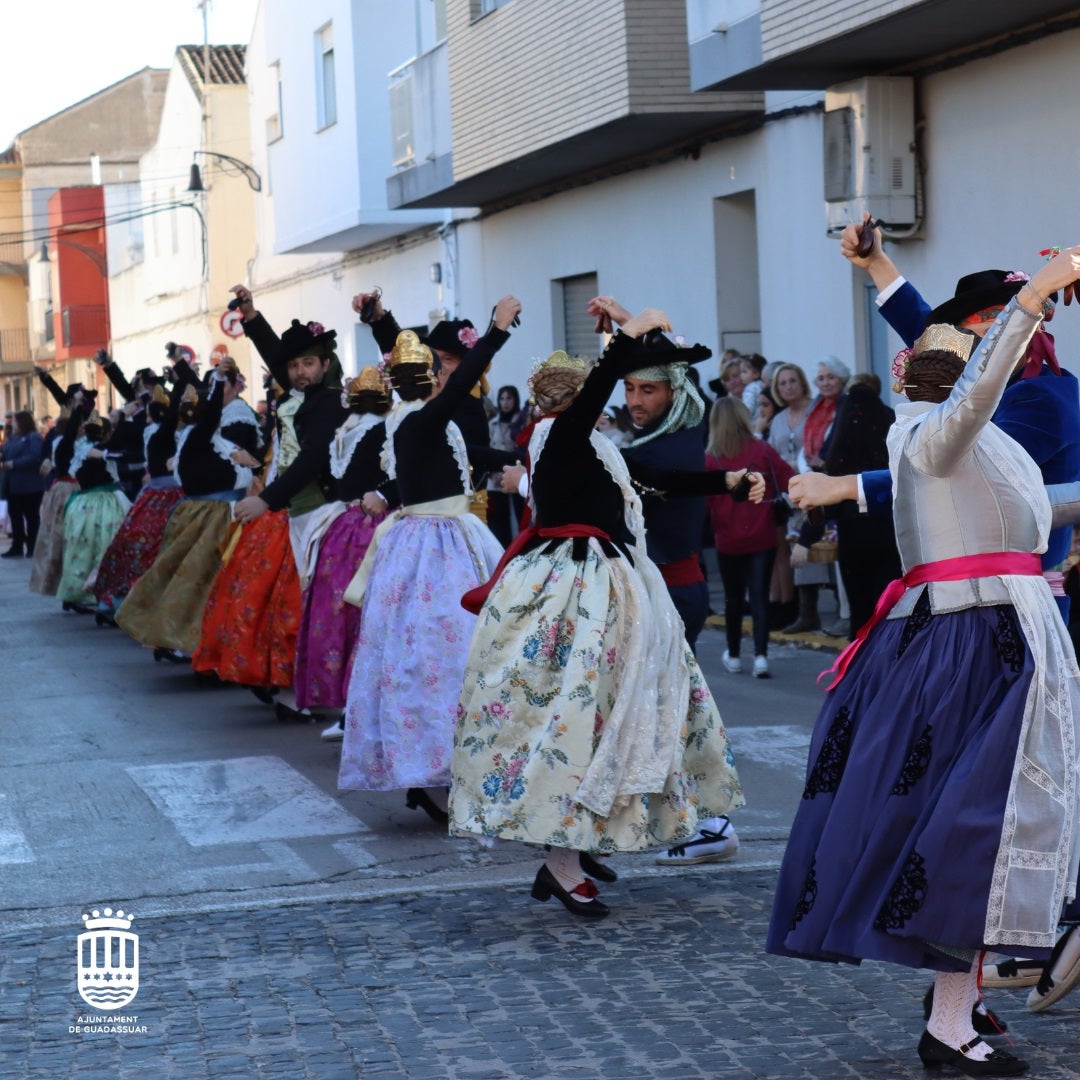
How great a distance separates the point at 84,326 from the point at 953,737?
5720 centimetres

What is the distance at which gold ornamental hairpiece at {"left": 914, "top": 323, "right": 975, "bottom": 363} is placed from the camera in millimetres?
4844

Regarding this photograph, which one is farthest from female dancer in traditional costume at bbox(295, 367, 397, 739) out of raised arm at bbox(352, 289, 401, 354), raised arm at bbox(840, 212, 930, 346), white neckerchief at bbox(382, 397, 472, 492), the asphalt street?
raised arm at bbox(840, 212, 930, 346)

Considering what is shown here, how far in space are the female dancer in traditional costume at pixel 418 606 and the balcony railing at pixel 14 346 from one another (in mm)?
65314

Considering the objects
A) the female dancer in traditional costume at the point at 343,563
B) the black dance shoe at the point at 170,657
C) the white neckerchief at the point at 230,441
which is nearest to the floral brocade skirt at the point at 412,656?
the female dancer in traditional costume at the point at 343,563

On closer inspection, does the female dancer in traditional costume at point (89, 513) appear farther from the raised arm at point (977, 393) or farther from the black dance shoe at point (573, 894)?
the raised arm at point (977, 393)

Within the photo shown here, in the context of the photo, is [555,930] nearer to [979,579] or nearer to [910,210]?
[979,579]

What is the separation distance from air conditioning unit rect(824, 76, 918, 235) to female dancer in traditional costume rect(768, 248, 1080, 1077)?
9229 millimetres

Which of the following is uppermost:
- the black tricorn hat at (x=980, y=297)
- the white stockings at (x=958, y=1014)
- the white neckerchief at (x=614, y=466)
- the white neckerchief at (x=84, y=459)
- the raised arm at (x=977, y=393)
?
the black tricorn hat at (x=980, y=297)

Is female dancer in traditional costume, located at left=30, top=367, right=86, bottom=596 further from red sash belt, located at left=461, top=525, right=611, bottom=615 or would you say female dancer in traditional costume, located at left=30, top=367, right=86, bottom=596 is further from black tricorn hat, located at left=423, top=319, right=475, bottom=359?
red sash belt, located at left=461, top=525, right=611, bottom=615

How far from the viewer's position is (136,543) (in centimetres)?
1459

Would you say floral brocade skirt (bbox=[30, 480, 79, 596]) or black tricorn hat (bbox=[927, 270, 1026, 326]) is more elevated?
black tricorn hat (bbox=[927, 270, 1026, 326])

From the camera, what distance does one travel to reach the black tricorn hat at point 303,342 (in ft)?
33.9

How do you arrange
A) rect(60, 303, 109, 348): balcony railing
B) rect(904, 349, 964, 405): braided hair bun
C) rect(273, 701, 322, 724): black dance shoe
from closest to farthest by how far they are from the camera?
rect(904, 349, 964, 405): braided hair bun
rect(273, 701, 322, 724): black dance shoe
rect(60, 303, 109, 348): balcony railing

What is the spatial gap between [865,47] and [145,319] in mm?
35957
